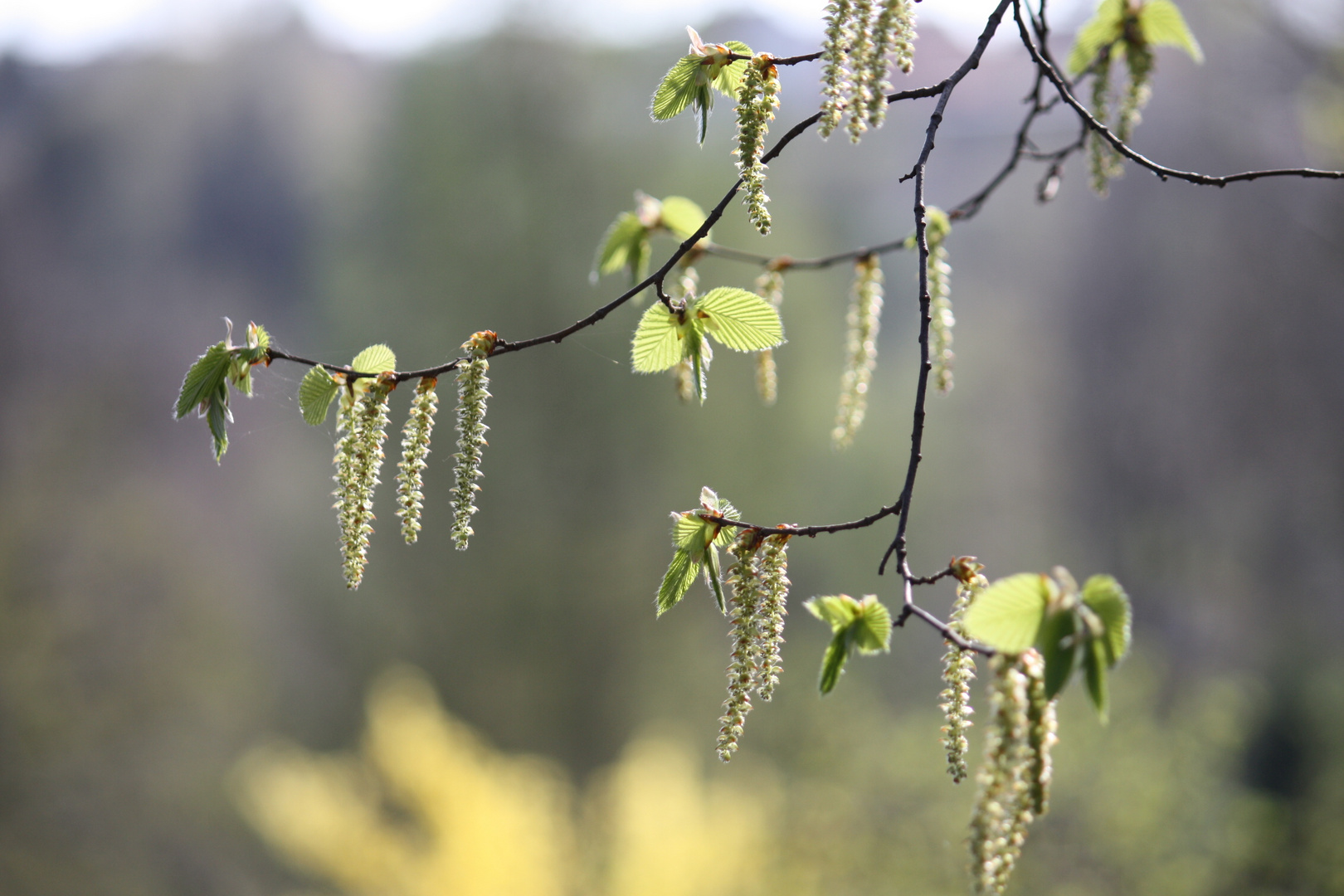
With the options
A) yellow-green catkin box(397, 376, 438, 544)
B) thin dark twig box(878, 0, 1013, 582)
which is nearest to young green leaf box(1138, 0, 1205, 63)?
thin dark twig box(878, 0, 1013, 582)

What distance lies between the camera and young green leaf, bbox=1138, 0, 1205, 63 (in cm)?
74

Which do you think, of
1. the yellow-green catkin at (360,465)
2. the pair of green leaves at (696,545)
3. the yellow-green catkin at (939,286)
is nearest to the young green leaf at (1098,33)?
the yellow-green catkin at (939,286)

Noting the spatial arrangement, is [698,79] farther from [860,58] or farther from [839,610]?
[839,610]

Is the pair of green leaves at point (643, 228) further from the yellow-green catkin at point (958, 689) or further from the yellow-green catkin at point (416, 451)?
the yellow-green catkin at point (958, 689)

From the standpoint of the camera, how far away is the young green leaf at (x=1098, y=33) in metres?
0.77

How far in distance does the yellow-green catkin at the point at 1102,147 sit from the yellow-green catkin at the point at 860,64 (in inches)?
14.7

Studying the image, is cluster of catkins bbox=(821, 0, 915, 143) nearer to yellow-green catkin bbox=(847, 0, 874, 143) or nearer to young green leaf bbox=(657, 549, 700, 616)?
yellow-green catkin bbox=(847, 0, 874, 143)

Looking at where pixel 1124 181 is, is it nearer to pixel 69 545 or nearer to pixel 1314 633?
pixel 1314 633

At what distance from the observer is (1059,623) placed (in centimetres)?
39

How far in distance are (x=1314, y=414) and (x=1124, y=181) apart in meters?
2.34

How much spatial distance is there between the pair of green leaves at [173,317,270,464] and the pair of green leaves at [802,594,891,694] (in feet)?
1.17

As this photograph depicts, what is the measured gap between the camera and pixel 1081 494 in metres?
6.67

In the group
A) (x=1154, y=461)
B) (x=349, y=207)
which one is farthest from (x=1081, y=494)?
(x=349, y=207)

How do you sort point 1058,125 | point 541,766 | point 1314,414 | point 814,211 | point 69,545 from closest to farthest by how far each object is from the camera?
1. point 541,766
2. point 69,545
3. point 1314,414
4. point 814,211
5. point 1058,125
